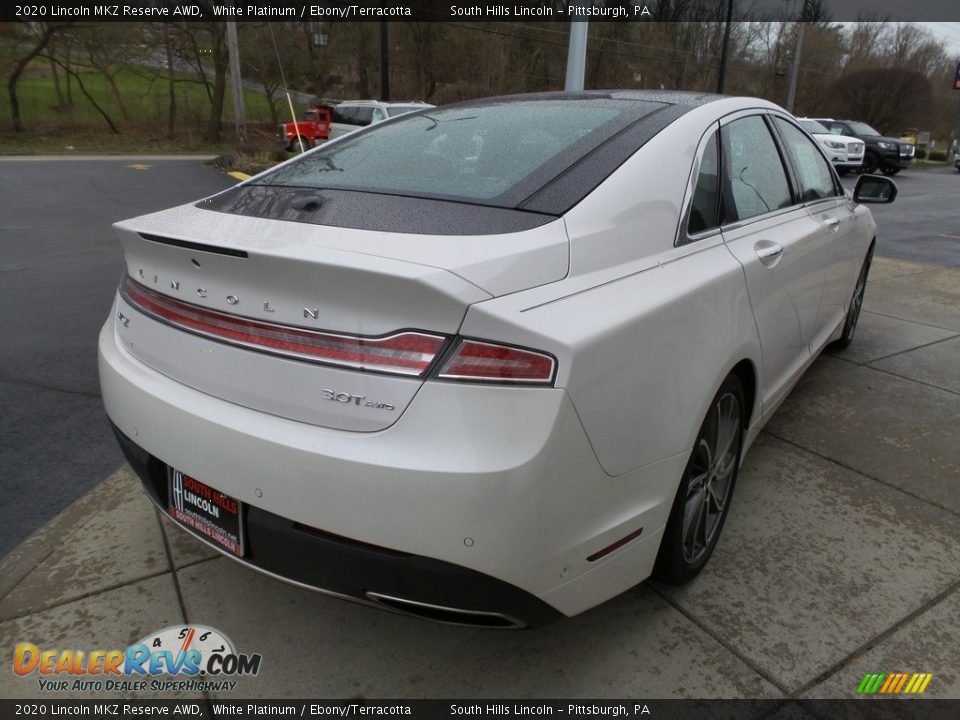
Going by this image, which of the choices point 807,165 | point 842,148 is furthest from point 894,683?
point 842,148

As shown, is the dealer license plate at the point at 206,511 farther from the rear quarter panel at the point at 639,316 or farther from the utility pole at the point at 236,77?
the utility pole at the point at 236,77

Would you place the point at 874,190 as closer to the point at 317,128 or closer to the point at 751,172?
the point at 751,172

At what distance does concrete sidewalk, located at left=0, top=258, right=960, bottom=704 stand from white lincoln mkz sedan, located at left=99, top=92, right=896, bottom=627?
0.87ft

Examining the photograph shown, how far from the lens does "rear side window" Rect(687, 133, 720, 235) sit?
2303mm

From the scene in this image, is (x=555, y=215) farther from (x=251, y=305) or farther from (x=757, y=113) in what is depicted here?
(x=757, y=113)

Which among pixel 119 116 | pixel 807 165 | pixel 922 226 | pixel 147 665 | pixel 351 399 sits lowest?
pixel 119 116

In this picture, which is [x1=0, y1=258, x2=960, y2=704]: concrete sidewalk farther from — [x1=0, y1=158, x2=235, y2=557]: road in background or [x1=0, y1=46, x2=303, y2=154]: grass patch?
[x1=0, y1=46, x2=303, y2=154]: grass patch

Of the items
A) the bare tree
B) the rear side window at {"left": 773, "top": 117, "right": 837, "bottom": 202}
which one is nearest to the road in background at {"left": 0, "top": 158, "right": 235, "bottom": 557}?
the rear side window at {"left": 773, "top": 117, "right": 837, "bottom": 202}

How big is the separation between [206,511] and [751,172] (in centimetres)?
231

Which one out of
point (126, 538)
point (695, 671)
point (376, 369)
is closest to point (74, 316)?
point (126, 538)

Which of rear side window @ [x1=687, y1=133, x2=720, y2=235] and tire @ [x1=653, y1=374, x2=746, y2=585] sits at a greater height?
rear side window @ [x1=687, y1=133, x2=720, y2=235]

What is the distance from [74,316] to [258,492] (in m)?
4.36

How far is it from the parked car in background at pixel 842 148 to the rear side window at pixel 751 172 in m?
20.6

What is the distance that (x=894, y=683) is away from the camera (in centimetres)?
210
